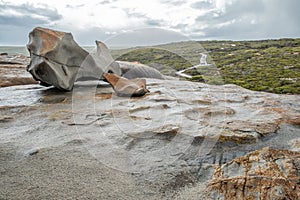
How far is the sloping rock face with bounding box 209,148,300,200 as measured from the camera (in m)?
1.94

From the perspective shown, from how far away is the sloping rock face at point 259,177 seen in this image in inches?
76.3

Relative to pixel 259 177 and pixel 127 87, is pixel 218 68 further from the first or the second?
pixel 259 177

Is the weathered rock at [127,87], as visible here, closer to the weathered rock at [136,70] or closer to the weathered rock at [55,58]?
the weathered rock at [55,58]

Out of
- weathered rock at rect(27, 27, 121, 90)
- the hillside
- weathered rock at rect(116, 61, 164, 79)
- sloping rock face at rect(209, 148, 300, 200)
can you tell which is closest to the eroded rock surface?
sloping rock face at rect(209, 148, 300, 200)

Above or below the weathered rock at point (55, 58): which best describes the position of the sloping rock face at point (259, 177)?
below

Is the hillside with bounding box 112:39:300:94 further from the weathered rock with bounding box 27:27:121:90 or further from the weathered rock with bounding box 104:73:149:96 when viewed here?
the weathered rock with bounding box 27:27:121:90

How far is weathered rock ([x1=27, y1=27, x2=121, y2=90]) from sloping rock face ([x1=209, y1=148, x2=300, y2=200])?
3802 millimetres

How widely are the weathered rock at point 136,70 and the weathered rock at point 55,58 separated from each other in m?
3.41

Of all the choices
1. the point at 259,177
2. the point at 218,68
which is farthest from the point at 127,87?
the point at 218,68

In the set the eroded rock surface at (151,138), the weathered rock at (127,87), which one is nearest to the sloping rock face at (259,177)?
the eroded rock surface at (151,138)

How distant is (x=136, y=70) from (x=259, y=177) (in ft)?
24.9

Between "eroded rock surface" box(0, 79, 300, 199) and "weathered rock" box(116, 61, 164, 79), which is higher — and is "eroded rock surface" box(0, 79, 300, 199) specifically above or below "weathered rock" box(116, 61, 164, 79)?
below

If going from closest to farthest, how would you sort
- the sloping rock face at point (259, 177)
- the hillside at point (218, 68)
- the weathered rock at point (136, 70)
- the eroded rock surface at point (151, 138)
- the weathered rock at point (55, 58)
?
the sloping rock face at point (259, 177) → the eroded rock surface at point (151, 138) → the weathered rock at point (55, 58) → the hillside at point (218, 68) → the weathered rock at point (136, 70)

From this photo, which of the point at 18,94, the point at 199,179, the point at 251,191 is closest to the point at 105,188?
the point at 199,179
